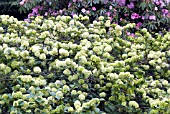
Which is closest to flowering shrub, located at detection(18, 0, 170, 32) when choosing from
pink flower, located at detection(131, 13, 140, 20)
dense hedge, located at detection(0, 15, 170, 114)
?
pink flower, located at detection(131, 13, 140, 20)

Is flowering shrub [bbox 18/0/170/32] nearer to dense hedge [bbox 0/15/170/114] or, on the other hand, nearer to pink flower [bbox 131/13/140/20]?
pink flower [bbox 131/13/140/20]

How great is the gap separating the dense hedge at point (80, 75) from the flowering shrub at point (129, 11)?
1.13 m

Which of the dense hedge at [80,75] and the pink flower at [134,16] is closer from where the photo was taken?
the dense hedge at [80,75]

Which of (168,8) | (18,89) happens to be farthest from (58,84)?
(168,8)

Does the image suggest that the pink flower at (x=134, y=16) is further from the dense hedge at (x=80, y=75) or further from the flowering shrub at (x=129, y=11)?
the dense hedge at (x=80, y=75)

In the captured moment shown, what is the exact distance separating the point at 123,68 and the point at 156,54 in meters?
0.34

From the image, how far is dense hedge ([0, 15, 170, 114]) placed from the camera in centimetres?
174

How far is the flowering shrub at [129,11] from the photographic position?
3523mm

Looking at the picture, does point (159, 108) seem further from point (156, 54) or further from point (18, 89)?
point (18, 89)

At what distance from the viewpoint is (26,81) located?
1.79m

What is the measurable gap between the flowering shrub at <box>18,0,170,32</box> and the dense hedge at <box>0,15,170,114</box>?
1132 millimetres

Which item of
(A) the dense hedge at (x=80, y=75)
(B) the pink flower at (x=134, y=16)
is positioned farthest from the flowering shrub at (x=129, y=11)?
(A) the dense hedge at (x=80, y=75)

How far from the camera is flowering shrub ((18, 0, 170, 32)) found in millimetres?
3523

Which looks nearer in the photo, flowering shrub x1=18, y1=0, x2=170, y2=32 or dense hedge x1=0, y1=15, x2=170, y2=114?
dense hedge x1=0, y1=15, x2=170, y2=114
